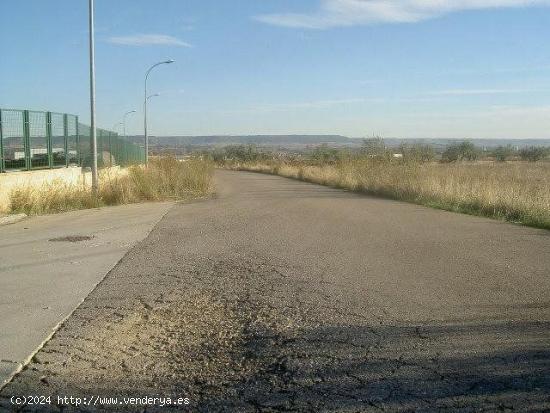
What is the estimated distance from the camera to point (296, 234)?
13641 millimetres

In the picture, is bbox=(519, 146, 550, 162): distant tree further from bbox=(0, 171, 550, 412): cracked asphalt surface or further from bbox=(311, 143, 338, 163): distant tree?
bbox=(0, 171, 550, 412): cracked asphalt surface

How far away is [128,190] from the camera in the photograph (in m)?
23.0

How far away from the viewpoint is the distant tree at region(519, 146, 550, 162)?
263 ft

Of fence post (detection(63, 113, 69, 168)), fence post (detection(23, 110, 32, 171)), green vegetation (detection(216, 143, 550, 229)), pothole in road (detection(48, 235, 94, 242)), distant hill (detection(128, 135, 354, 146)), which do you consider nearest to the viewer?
pothole in road (detection(48, 235, 94, 242))

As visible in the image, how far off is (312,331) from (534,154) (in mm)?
81567

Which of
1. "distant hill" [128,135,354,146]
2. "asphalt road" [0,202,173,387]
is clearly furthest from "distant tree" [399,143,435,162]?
"distant hill" [128,135,354,146]

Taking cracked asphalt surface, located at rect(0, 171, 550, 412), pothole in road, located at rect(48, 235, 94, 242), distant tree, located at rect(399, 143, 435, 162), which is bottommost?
pothole in road, located at rect(48, 235, 94, 242)

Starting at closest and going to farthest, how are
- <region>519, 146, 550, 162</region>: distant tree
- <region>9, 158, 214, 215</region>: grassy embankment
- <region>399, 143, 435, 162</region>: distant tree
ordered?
<region>9, 158, 214, 215</region>: grassy embankment → <region>399, 143, 435, 162</region>: distant tree → <region>519, 146, 550, 162</region>: distant tree

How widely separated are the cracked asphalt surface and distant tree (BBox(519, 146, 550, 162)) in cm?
7419

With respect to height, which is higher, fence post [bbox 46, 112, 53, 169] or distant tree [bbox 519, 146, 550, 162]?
fence post [bbox 46, 112, 53, 169]

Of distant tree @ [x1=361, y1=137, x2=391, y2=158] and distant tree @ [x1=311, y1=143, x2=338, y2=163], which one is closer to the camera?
distant tree @ [x1=361, y1=137, x2=391, y2=158]

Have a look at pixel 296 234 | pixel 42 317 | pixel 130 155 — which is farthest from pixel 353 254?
pixel 130 155

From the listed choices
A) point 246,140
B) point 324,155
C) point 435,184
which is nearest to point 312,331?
point 435,184

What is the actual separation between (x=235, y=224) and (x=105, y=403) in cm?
1091
